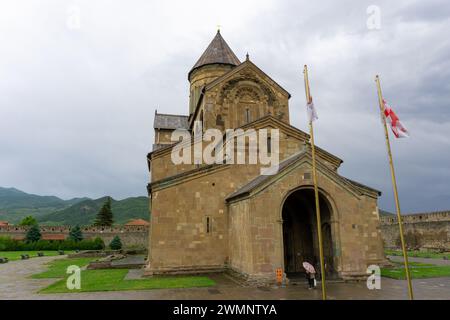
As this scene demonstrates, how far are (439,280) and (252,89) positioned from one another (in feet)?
54.1

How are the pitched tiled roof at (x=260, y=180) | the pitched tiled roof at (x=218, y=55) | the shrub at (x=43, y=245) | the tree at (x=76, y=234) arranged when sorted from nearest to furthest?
the pitched tiled roof at (x=260, y=180) → the pitched tiled roof at (x=218, y=55) → the shrub at (x=43, y=245) → the tree at (x=76, y=234)

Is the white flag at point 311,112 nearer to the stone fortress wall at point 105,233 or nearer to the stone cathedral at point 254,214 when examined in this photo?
the stone cathedral at point 254,214

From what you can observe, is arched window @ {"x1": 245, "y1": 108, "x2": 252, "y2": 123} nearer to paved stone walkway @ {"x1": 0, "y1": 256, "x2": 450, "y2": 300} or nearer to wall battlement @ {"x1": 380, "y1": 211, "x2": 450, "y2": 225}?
paved stone walkway @ {"x1": 0, "y1": 256, "x2": 450, "y2": 300}

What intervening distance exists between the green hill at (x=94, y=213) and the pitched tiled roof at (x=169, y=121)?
9010 centimetres

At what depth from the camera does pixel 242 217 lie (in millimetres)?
14430

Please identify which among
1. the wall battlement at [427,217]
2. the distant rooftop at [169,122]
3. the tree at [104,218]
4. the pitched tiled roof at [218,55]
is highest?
the pitched tiled roof at [218,55]

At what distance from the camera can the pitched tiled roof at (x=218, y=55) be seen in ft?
93.8

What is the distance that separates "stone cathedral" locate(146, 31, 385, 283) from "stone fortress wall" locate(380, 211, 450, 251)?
17.4 m

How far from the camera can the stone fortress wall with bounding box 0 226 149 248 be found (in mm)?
48688

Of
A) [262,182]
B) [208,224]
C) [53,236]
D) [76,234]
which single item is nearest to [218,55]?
[208,224]

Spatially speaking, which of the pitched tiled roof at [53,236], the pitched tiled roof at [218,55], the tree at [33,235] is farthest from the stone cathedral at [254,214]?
the tree at [33,235]

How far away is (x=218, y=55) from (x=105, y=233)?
3632 centimetres
